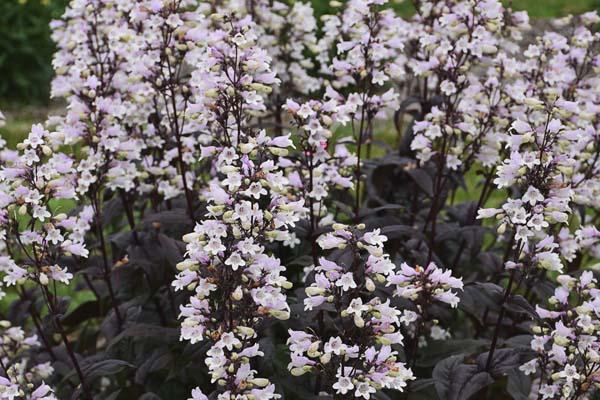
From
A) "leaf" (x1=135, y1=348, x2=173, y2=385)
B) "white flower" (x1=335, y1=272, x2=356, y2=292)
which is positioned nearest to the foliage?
"leaf" (x1=135, y1=348, x2=173, y2=385)

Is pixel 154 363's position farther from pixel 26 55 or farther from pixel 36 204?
pixel 26 55

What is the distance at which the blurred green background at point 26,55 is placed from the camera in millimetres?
12789

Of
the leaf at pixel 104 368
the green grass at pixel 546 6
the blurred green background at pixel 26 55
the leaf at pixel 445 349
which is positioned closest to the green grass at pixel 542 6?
the green grass at pixel 546 6

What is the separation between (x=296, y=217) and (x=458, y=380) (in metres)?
1.22

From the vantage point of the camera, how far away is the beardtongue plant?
3.52m

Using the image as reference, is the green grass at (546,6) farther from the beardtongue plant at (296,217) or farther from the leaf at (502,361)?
the leaf at (502,361)

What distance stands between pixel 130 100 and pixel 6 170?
4.31 ft

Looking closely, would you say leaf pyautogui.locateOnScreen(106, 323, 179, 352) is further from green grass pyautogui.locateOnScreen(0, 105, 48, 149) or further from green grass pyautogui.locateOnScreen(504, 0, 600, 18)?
green grass pyautogui.locateOnScreen(504, 0, 600, 18)

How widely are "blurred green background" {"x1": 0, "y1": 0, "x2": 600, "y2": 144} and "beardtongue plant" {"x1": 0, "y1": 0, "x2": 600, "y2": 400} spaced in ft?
24.7

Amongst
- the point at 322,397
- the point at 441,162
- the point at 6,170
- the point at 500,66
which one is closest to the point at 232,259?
the point at 322,397

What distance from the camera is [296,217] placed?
3.73 metres

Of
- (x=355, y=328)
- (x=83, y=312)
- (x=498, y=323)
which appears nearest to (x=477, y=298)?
(x=498, y=323)

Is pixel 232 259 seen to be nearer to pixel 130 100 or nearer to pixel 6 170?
pixel 6 170

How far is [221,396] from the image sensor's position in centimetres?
328
